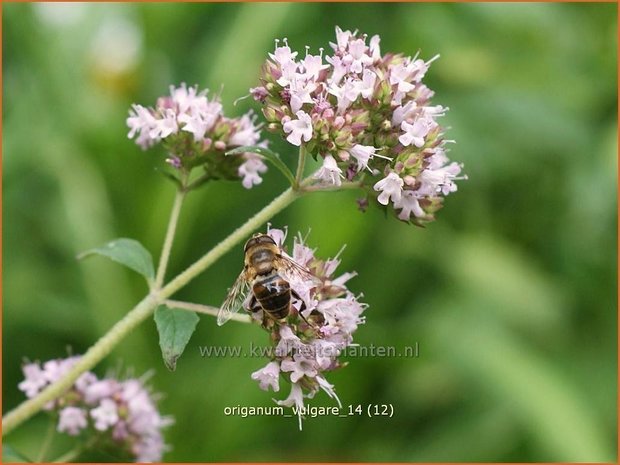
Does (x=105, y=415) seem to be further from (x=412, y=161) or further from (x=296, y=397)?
(x=412, y=161)

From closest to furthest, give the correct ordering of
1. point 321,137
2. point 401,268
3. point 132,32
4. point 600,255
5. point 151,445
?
1. point 321,137
2. point 151,445
3. point 600,255
4. point 401,268
5. point 132,32

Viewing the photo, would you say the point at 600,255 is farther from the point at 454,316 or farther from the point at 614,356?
the point at 454,316

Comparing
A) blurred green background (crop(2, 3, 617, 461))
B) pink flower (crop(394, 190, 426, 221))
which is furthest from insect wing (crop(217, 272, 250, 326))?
blurred green background (crop(2, 3, 617, 461))

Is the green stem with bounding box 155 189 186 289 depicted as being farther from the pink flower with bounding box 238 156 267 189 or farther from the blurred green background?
the blurred green background

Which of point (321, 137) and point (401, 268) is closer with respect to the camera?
point (321, 137)

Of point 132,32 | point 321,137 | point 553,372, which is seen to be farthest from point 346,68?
point 132,32

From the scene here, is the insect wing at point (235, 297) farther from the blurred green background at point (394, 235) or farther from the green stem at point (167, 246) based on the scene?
the blurred green background at point (394, 235)

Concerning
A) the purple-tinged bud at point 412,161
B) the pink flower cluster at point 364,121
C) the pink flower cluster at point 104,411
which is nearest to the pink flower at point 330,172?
the pink flower cluster at point 364,121
